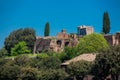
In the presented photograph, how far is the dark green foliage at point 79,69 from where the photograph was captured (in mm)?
64812

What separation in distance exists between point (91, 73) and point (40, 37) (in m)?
45.7

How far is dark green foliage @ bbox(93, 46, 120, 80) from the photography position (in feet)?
193

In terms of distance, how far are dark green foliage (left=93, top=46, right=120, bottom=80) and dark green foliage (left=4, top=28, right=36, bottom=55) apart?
44713mm

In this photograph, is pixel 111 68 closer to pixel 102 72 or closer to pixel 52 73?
pixel 102 72

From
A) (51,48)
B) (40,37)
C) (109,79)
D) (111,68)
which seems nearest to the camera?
(111,68)

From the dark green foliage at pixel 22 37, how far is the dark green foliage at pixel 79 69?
3841cm

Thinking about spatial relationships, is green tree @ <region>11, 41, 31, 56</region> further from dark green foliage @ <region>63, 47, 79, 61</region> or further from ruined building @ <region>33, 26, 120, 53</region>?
dark green foliage @ <region>63, 47, 79, 61</region>

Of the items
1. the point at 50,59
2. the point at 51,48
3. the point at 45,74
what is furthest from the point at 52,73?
the point at 51,48

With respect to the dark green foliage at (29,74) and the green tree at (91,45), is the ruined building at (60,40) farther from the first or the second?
the dark green foliage at (29,74)

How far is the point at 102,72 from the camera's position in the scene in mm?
60312

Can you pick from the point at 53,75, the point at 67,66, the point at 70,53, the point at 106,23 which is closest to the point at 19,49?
the point at 70,53

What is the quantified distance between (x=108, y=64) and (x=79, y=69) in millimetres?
7172

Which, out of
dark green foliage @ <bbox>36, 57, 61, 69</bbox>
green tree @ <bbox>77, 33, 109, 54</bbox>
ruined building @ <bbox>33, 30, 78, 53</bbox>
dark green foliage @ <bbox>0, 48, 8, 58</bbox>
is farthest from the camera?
dark green foliage @ <bbox>0, 48, 8, 58</bbox>

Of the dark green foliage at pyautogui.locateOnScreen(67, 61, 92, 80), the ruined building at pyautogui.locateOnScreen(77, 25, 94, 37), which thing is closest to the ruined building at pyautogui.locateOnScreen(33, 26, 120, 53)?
the ruined building at pyautogui.locateOnScreen(77, 25, 94, 37)
